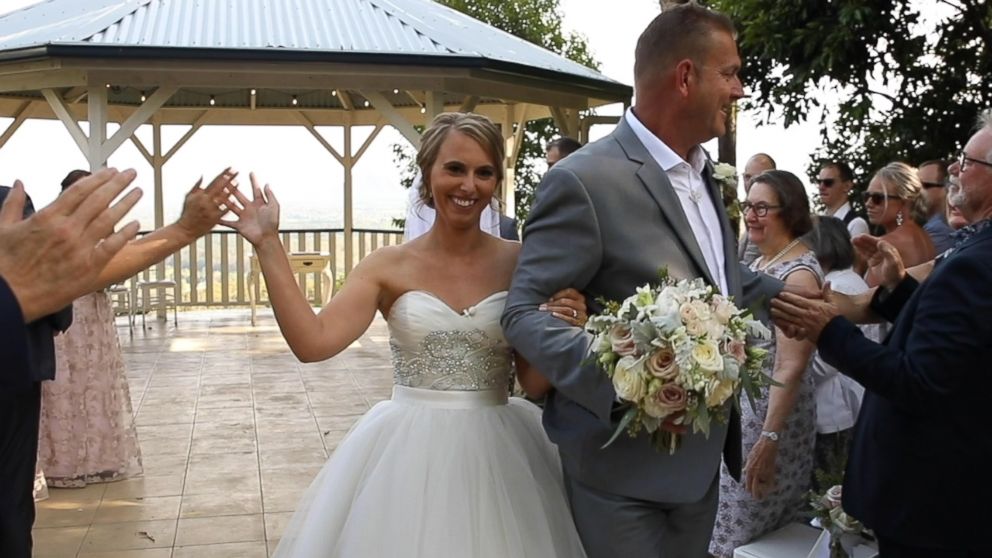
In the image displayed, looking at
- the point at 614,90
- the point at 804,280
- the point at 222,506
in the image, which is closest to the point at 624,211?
the point at 804,280

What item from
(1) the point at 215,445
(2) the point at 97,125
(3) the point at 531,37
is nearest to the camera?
(1) the point at 215,445

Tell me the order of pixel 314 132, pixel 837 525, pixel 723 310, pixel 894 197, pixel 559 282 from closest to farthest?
1. pixel 723 310
2. pixel 559 282
3. pixel 837 525
4. pixel 894 197
5. pixel 314 132

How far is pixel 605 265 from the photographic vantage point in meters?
2.60

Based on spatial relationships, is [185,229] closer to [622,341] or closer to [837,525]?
[622,341]

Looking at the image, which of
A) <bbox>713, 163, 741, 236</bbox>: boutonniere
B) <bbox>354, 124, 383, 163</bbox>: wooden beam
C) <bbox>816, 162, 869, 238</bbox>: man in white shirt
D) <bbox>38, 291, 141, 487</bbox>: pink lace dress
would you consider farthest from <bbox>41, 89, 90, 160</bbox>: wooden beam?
<bbox>713, 163, 741, 236</bbox>: boutonniere

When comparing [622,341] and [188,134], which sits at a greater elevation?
[188,134]

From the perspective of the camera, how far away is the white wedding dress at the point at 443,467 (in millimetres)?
2953

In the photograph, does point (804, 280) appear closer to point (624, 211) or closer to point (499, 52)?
point (624, 211)

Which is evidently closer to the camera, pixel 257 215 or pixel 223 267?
pixel 257 215

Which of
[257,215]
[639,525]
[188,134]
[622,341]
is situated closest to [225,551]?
[257,215]

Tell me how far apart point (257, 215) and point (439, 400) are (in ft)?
2.79

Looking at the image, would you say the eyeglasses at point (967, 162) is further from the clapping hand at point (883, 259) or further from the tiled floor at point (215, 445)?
the tiled floor at point (215, 445)

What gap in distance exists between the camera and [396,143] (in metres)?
19.2

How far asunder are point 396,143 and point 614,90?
25.2 feet
